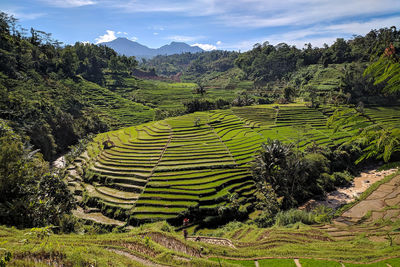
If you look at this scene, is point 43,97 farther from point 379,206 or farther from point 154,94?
point 379,206

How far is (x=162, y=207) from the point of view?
22844 millimetres

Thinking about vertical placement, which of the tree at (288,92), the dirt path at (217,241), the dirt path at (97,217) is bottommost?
the dirt path at (97,217)

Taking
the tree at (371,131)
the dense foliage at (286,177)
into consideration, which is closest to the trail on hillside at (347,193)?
the dense foliage at (286,177)

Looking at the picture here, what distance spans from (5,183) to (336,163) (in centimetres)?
3850

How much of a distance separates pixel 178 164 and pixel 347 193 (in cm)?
Result: 2252

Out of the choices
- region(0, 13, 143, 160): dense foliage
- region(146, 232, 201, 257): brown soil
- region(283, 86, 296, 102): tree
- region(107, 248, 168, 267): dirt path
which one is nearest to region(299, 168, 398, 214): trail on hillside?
region(146, 232, 201, 257): brown soil

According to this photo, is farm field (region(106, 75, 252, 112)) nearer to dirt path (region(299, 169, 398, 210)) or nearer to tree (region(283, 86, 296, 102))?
tree (region(283, 86, 296, 102))

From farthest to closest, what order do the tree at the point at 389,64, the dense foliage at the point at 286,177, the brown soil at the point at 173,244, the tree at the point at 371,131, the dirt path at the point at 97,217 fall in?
the dense foliage at the point at 286,177, the dirt path at the point at 97,217, the brown soil at the point at 173,244, the tree at the point at 371,131, the tree at the point at 389,64

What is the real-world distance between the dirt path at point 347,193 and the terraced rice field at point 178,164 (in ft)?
22.5

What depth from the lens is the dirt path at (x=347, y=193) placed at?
86.8ft

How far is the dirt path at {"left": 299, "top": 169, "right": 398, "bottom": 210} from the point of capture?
26.5 m

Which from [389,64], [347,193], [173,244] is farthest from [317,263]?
[347,193]

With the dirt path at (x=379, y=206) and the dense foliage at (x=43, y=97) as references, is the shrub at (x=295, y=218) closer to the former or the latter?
the dirt path at (x=379, y=206)

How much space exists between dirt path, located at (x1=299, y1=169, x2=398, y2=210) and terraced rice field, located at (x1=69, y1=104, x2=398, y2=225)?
6858 mm
